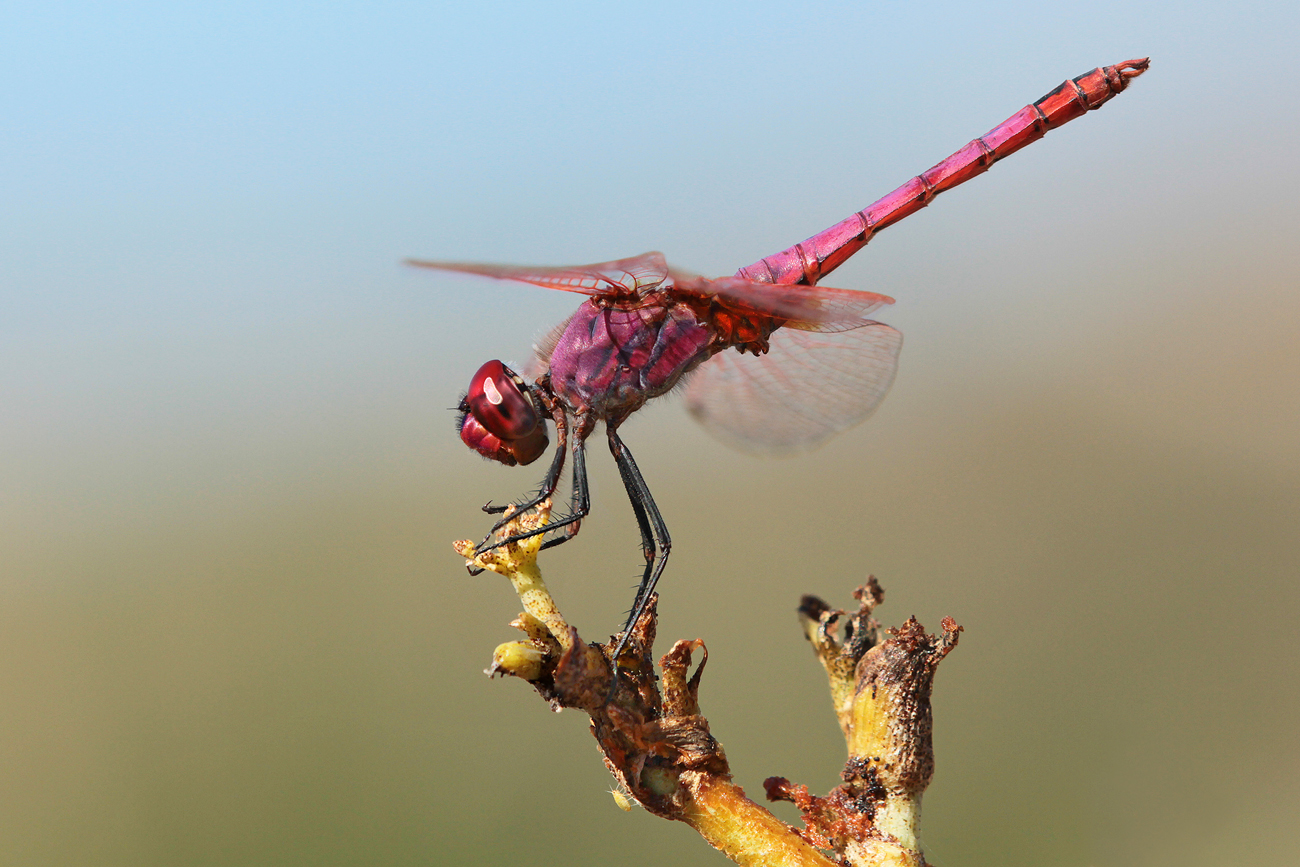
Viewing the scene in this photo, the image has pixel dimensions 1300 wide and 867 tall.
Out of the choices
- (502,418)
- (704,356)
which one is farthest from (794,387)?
(502,418)

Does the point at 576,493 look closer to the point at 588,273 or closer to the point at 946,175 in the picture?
the point at 588,273

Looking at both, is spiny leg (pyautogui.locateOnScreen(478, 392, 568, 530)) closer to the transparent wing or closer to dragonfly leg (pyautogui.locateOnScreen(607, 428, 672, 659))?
dragonfly leg (pyautogui.locateOnScreen(607, 428, 672, 659))

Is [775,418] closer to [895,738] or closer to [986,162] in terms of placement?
[986,162]

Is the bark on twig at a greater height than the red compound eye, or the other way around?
the red compound eye

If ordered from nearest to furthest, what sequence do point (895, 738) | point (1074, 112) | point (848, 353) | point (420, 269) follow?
point (895, 738), point (420, 269), point (848, 353), point (1074, 112)

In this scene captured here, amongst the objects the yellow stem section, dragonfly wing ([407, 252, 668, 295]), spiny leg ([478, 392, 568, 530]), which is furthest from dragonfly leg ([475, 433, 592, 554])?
the yellow stem section

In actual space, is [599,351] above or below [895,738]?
above

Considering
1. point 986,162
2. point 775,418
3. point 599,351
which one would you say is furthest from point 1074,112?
point 599,351
